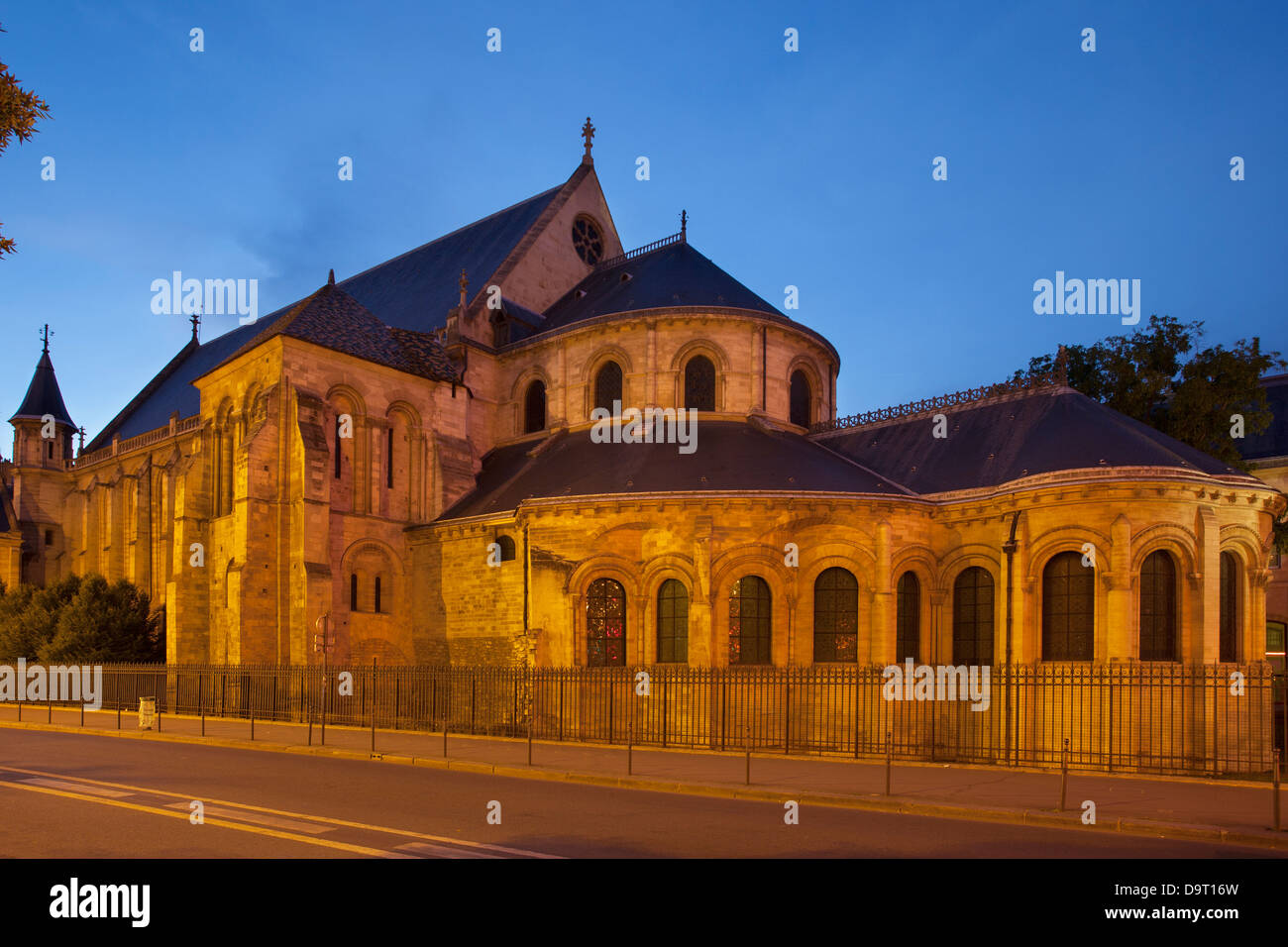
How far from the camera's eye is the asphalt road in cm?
887

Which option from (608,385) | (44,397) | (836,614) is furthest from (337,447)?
(44,397)

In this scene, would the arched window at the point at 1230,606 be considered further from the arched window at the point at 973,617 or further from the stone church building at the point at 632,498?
the arched window at the point at 973,617

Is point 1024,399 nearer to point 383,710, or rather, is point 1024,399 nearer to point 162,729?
point 383,710

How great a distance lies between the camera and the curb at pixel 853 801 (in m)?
10.6

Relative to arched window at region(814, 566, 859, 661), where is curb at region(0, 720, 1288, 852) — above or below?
below

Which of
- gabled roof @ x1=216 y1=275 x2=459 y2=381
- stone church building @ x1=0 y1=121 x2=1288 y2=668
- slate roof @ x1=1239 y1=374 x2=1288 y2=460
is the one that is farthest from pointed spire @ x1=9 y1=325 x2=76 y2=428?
slate roof @ x1=1239 y1=374 x2=1288 y2=460

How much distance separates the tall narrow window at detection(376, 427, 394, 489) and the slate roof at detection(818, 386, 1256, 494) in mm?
13912

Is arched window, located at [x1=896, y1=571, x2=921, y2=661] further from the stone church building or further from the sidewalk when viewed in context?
the sidewalk

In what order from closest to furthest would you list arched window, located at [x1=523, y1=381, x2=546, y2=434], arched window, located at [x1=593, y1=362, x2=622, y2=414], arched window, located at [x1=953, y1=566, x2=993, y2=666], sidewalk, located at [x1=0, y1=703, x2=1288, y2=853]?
sidewalk, located at [x1=0, y1=703, x2=1288, y2=853], arched window, located at [x1=953, y1=566, x2=993, y2=666], arched window, located at [x1=593, y1=362, x2=622, y2=414], arched window, located at [x1=523, y1=381, x2=546, y2=434]

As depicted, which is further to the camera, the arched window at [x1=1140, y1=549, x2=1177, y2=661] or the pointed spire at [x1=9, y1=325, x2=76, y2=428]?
the pointed spire at [x1=9, y1=325, x2=76, y2=428]

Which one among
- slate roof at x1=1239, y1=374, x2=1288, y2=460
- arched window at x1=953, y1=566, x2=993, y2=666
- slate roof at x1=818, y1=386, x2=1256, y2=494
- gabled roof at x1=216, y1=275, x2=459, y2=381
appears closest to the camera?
slate roof at x1=818, y1=386, x2=1256, y2=494

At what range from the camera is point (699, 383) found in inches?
1205

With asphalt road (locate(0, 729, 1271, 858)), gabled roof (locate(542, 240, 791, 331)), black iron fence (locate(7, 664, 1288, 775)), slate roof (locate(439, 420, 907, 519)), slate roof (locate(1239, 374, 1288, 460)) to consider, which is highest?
gabled roof (locate(542, 240, 791, 331))

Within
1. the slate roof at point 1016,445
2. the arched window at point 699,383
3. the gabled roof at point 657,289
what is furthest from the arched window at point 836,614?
the gabled roof at point 657,289
